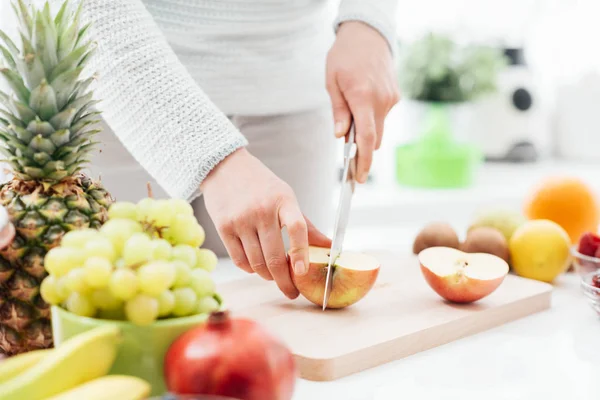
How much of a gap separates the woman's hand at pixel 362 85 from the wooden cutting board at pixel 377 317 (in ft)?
0.75

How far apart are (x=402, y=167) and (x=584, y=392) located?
2014 mm

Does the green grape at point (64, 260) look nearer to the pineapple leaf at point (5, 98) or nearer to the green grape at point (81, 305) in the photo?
the green grape at point (81, 305)

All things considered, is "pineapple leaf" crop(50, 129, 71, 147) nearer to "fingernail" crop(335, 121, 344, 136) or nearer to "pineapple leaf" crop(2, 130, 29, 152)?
"pineapple leaf" crop(2, 130, 29, 152)

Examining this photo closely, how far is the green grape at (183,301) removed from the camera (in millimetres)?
690

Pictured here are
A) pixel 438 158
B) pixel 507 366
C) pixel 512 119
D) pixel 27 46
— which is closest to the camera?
pixel 27 46

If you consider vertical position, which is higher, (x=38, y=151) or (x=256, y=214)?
(x=38, y=151)

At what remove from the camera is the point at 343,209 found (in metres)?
1.21

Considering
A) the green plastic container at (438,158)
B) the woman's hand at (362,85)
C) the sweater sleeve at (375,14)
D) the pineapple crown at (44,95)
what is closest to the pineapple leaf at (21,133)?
the pineapple crown at (44,95)

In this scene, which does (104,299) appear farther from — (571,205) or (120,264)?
(571,205)

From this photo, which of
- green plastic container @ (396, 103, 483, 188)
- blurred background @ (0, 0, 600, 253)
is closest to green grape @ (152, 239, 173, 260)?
blurred background @ (0, 0, 600, 253)

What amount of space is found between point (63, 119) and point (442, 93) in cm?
219

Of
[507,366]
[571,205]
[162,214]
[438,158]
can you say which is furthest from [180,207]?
[438,158]

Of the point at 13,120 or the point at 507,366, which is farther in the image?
the point at 507,366

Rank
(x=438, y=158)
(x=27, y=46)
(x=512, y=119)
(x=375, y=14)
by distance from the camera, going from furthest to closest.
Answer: (x=512, y=119) → (x=438, y=158) → (x=375, y=14) → (x=27, y=46)
